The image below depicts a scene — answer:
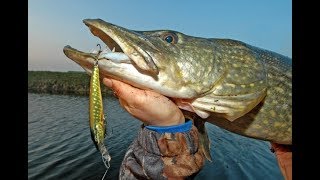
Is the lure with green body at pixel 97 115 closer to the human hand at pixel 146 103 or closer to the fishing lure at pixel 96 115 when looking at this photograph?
the fishing lure at pixel 96 115

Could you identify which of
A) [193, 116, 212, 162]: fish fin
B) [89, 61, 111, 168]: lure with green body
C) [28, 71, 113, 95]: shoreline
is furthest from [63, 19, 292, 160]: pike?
[28, 71, 113, 95]: shoreline

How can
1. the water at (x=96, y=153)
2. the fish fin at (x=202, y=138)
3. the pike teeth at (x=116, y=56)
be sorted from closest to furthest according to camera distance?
the pike teeth at (x=116, y=56)
the fish fin at (x=202, y=138)
the water at (x=96, y=153)

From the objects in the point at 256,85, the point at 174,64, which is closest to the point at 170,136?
the point at 174,64

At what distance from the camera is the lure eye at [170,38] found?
2858mm

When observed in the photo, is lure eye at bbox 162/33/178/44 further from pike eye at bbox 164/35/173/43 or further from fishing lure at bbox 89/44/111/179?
fishing lure at bbox 89/44/111/179

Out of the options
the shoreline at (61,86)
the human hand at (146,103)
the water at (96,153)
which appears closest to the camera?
the human hand at (146,103)

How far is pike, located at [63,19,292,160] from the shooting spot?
2465mm

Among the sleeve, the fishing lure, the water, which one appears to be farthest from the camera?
the water

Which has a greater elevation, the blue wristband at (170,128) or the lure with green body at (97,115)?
the lure with green body at (97,115)

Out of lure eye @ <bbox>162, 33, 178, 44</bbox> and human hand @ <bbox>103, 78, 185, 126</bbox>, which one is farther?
lure eye @ <bbox>162, 33, 178, 44</bbox>

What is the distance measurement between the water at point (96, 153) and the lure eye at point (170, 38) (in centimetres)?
857

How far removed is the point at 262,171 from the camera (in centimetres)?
1249

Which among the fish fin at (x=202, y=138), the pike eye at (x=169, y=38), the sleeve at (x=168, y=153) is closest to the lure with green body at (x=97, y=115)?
the sleeve at (x=168, y=153)
